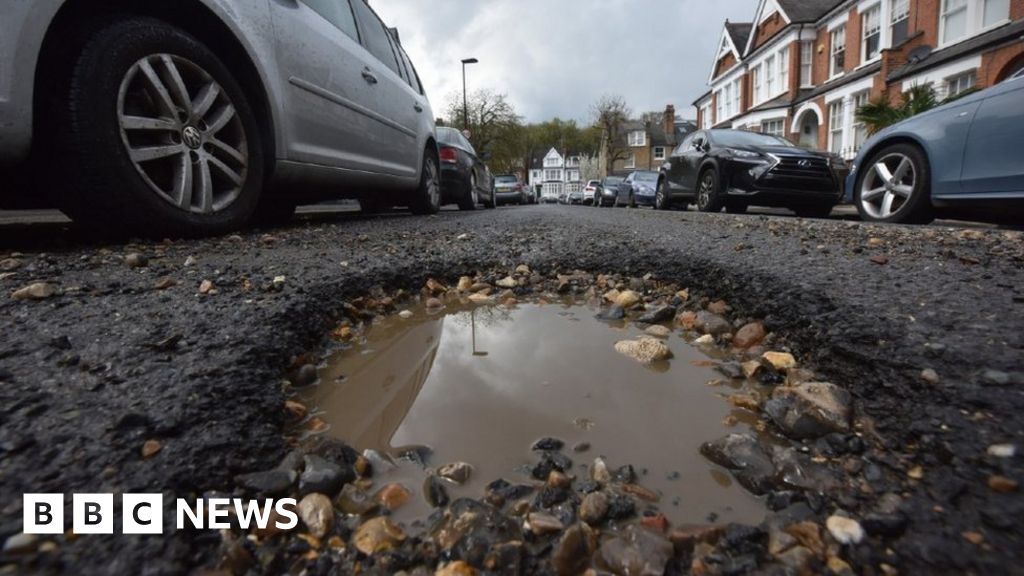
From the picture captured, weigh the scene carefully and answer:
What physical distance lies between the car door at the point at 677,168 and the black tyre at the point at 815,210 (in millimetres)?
2223

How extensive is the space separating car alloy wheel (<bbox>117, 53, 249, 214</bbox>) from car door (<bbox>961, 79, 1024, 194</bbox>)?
19.2 feet

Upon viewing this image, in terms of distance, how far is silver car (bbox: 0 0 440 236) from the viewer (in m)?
2.40

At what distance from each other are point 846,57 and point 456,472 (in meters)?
25.6

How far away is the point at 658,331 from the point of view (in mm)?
1977

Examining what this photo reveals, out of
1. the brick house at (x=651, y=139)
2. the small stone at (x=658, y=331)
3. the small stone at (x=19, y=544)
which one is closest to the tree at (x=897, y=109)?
the small stone at (x=658, y=331)

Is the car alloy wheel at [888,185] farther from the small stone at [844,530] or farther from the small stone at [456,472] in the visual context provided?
the small stone at [456,472]

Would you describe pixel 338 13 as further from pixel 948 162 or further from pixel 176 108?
pixel 948 162

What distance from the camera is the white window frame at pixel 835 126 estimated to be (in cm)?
2102

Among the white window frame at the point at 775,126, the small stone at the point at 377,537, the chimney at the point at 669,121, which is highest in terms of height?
the chimney at the point at 669,121

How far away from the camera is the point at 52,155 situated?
2451mm

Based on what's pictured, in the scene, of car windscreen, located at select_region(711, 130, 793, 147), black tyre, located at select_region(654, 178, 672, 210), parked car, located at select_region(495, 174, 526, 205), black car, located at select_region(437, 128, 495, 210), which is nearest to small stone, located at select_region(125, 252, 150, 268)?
black car, located at select_region(437, 128, 495, 210)

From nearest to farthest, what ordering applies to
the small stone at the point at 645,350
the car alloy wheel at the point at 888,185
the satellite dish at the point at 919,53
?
1. the small stone at the point at 645,350
2. the car alloy wheel at the point at 888,185
3. the satellite dish at the point at 919,53

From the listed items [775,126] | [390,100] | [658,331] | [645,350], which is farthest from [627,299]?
[775,126]

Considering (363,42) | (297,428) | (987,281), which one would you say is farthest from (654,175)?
(297,428)
